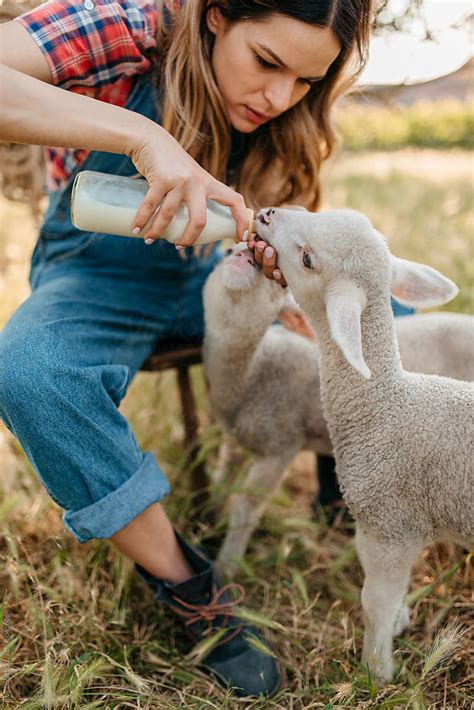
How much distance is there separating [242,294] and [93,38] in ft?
2.85

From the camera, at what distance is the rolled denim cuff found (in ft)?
5.60

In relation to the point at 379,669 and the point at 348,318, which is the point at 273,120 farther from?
the point at 379,669

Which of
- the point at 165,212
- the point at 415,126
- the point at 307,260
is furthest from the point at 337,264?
the point at 415,126

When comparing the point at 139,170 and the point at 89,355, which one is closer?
the point at 139,170

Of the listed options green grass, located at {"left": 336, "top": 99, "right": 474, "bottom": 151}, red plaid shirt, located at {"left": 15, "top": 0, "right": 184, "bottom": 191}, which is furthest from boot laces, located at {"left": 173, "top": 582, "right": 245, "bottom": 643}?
green grass, located at {"left": 336, "top": 99, "right": 474, "bottom": 151}

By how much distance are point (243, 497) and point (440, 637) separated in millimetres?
875

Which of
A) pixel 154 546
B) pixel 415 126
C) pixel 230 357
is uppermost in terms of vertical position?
pixel 230 357

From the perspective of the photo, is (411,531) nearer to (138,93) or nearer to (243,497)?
(243,497)

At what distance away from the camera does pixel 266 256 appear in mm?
1780

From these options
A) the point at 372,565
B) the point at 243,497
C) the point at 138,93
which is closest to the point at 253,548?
the point at 243,497

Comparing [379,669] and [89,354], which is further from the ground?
[89,354]

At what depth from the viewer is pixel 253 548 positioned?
2572 mm

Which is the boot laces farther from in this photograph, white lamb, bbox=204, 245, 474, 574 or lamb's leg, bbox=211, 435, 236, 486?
lamb's leg, bbox=211, 435, 236, 486

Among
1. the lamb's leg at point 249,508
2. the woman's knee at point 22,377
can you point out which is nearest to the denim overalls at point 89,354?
the woman's knee at point 22,377
